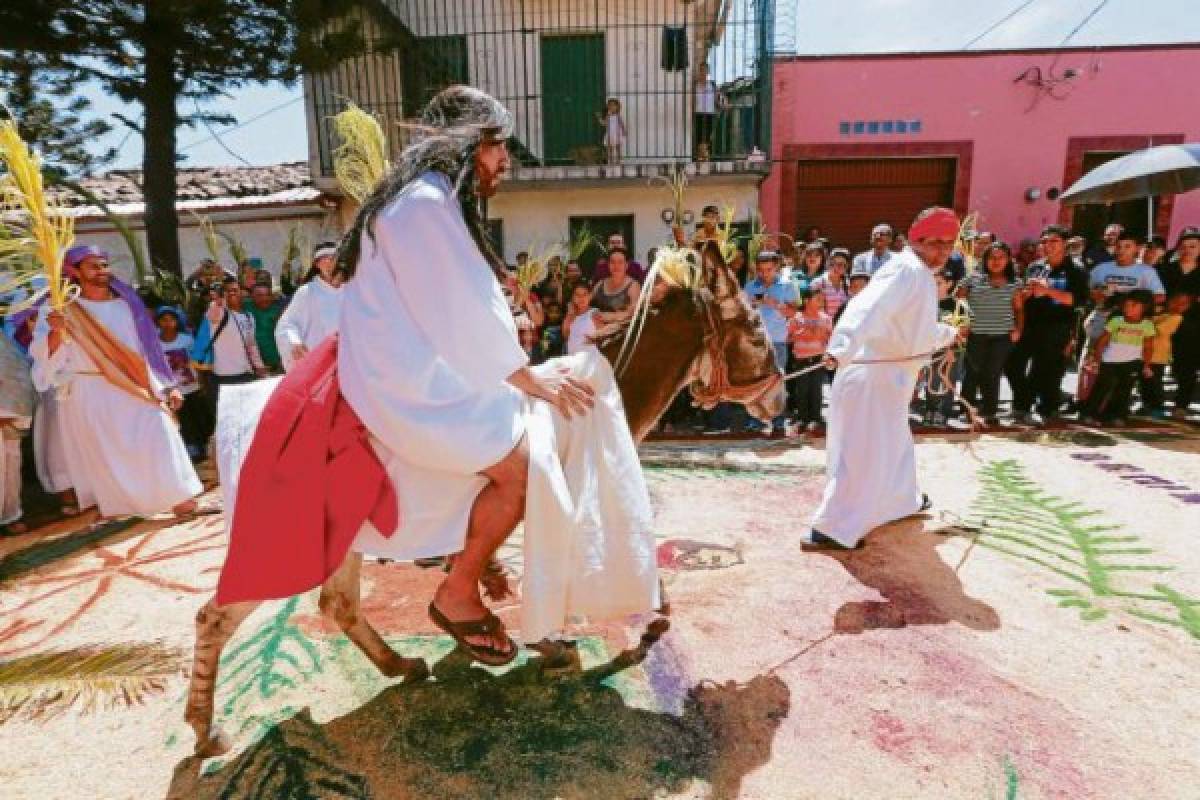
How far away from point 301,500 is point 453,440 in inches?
22.8

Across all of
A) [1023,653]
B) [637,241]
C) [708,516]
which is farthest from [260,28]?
[1023,653]

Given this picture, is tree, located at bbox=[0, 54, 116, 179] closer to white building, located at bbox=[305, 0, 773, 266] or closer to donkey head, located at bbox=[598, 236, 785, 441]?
white building, located at bbox=[305, 0, 773, 266]

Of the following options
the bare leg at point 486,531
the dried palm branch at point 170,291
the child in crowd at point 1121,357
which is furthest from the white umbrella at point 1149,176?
the dried palm branch at point 170,291

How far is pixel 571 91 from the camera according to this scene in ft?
48.2

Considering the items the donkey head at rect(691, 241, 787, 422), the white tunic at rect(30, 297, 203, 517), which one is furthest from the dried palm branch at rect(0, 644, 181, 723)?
the donkey head at rect(691, 241, 787, 422)

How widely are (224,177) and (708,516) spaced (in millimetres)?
A: 17491

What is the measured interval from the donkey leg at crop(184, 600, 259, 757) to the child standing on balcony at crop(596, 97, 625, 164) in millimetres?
12707

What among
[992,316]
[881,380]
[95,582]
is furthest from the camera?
[992,316]

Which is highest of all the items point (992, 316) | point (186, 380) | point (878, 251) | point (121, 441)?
point (878, 251)

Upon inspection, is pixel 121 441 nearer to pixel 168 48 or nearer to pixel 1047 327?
pixel 168 48

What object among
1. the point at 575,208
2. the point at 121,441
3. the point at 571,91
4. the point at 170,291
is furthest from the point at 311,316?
the point at 571,91

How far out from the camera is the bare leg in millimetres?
2572

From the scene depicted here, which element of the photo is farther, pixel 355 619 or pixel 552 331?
pixel 552 331

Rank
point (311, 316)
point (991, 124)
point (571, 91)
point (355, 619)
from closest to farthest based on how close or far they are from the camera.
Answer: point (355, 619) → point (311, 316) → point (571, 91) → point (991, 124)
